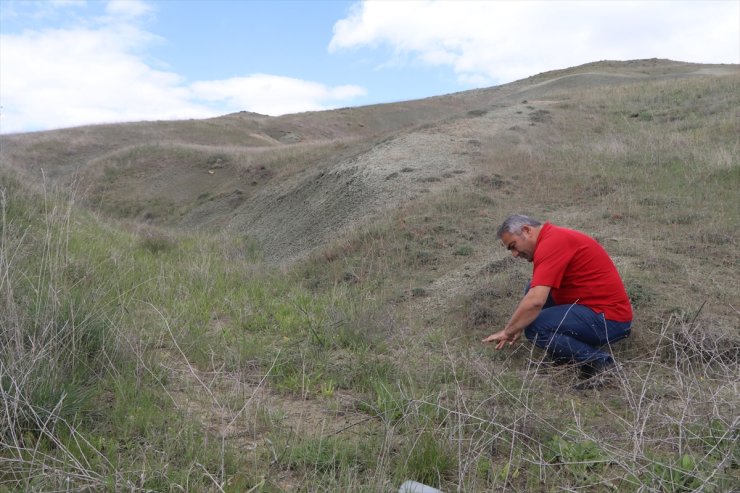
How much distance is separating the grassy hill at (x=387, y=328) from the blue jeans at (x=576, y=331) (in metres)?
0.19

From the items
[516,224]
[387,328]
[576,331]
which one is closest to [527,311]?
[576,331]

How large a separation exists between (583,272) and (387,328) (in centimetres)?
187

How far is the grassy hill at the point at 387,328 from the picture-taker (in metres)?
2.95

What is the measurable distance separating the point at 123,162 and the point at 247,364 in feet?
77.1

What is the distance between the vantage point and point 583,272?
15.5 ft

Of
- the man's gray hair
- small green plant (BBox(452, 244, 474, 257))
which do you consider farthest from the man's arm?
small green plant (BBox(452, 244, 474, 257))

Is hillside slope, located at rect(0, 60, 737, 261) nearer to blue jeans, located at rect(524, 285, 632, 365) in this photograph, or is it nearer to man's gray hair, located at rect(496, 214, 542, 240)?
man's gray hair, located at rect(496, 214, 542, 240)

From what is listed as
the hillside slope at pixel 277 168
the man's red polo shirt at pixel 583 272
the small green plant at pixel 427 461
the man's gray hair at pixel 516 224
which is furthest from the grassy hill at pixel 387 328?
the man's gray hair at pixel 516 224

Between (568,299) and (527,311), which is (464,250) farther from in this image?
(527,311)

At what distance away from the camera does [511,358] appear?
516 cm

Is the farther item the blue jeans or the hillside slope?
the hillside slope

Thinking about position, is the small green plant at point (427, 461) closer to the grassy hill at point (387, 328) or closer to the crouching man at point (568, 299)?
the grassy hill at point (387, 328)

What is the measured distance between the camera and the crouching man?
4.57 metres

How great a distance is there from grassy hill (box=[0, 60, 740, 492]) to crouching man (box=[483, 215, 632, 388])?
215 mm
